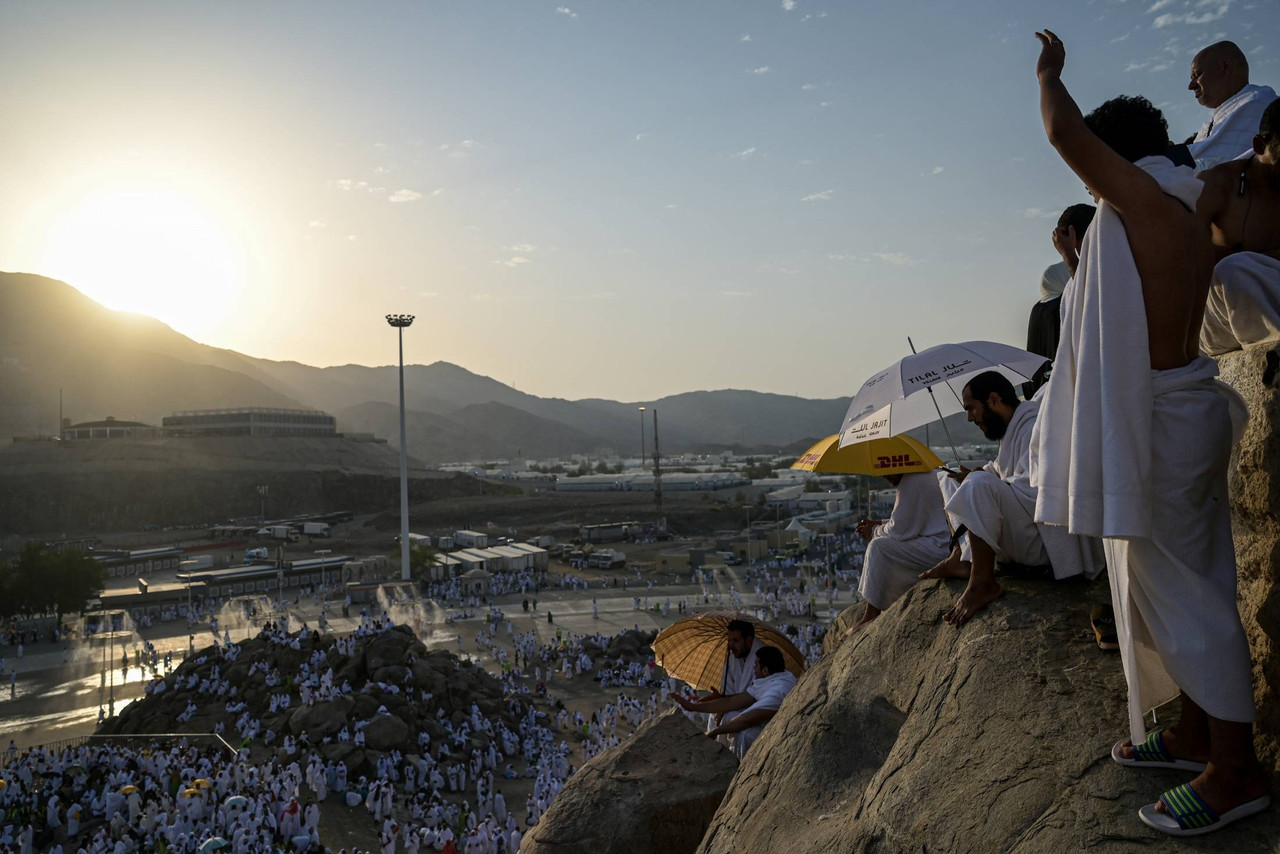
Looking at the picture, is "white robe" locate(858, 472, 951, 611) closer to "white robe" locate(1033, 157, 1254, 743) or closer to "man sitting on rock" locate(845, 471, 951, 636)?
"man sitting on rock" locate(845, 471, 951, 636)

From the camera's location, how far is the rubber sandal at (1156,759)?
2162mm

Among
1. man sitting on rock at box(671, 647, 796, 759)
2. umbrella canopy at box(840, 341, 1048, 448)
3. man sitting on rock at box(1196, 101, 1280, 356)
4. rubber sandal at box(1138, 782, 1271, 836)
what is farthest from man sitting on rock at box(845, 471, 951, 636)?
rubber sandal at box(1138, 782, 1271, 836)

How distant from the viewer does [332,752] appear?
1523 cm

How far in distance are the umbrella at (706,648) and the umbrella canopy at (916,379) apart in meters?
1.84

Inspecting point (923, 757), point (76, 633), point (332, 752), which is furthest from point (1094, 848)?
point (76, 633)

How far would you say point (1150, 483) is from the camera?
2.11 m

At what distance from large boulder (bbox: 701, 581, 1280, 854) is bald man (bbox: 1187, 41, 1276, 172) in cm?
210

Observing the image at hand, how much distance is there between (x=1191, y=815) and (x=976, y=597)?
4.25ft

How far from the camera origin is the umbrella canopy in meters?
4.61

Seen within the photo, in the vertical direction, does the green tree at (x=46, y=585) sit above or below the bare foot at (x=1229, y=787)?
below

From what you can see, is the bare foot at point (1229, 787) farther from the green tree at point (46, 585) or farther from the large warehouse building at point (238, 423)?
the large warehouse building at point (238, 423)

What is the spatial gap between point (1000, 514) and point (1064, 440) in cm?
98

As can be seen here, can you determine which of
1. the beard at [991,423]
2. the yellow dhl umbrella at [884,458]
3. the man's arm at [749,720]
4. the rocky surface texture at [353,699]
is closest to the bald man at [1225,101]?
the beard at [991,423]

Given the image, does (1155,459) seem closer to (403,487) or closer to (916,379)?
(916,379)
